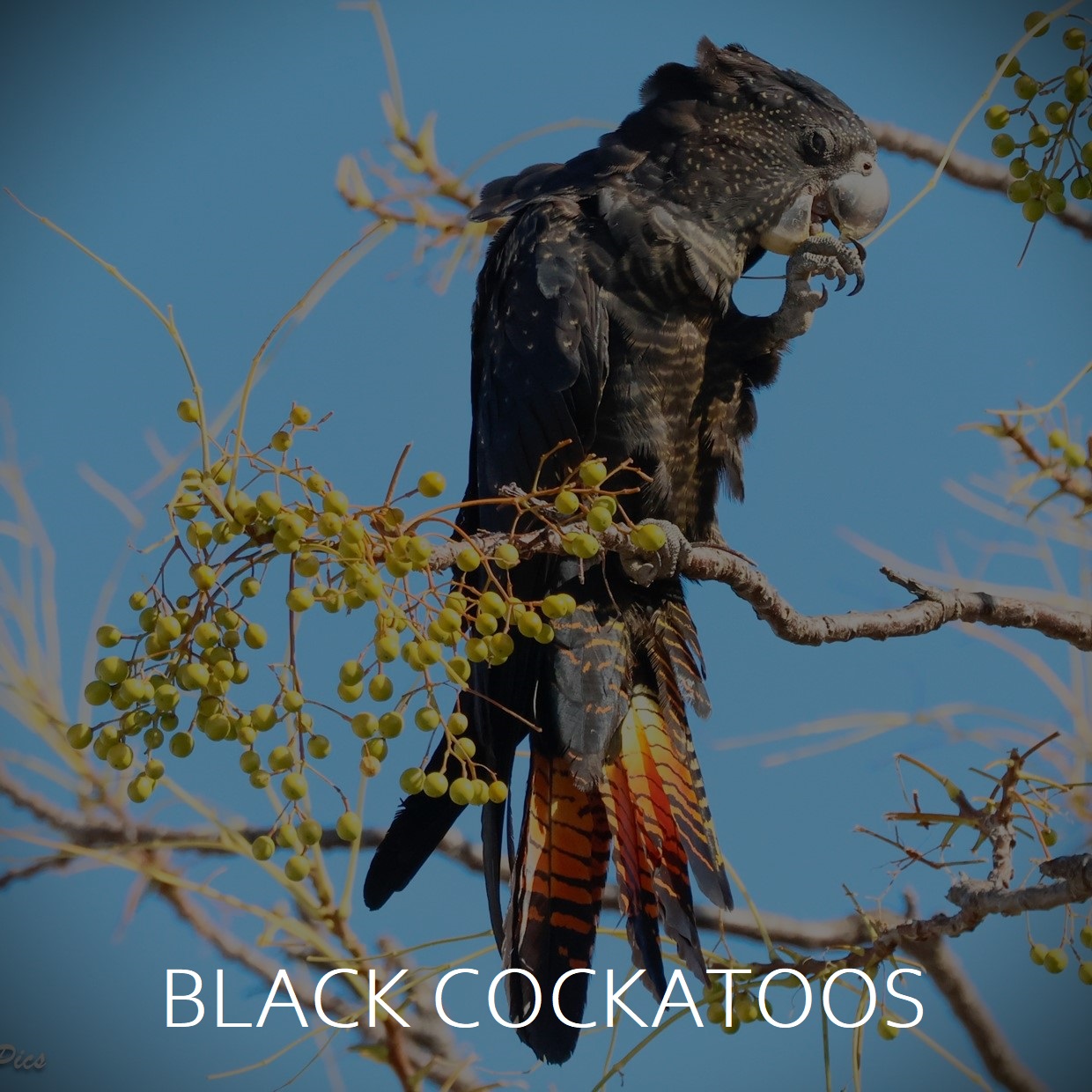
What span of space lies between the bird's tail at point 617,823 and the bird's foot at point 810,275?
570 mm

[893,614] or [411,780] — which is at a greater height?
[893,614]

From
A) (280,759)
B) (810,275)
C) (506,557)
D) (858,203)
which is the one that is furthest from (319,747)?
(858,203)

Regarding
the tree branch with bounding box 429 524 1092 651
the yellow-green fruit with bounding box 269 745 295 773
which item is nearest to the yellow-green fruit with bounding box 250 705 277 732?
the yellow-green fruit with bounding box 269 745 295 773

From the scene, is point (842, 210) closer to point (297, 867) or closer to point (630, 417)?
point (630, 417)

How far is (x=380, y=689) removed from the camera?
1211 millimetres

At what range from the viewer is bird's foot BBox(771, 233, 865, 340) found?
7.86 feet

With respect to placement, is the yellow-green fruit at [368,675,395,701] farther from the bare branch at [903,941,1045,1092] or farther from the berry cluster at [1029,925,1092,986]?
the bare branch at [903,941,1045,1092]

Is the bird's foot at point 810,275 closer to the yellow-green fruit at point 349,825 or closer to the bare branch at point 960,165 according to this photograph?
the bare branch at point 960,165

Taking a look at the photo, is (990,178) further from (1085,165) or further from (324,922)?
(324,922)

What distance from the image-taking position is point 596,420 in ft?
7.64

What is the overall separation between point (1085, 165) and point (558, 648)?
4.02 feet

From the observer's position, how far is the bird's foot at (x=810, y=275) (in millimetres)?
2396

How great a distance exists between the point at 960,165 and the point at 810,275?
1.31 feet

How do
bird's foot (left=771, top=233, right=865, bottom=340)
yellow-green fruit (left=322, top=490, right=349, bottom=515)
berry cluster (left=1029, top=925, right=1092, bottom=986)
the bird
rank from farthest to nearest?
bird's foot (left=771, top=233, right=865, bottom=340) → the bird → berry cluster (left=1029, top=925, right=1092, bottom=986) → yellow-green fruit (left=322, top=490, right=349, bottom=515)
